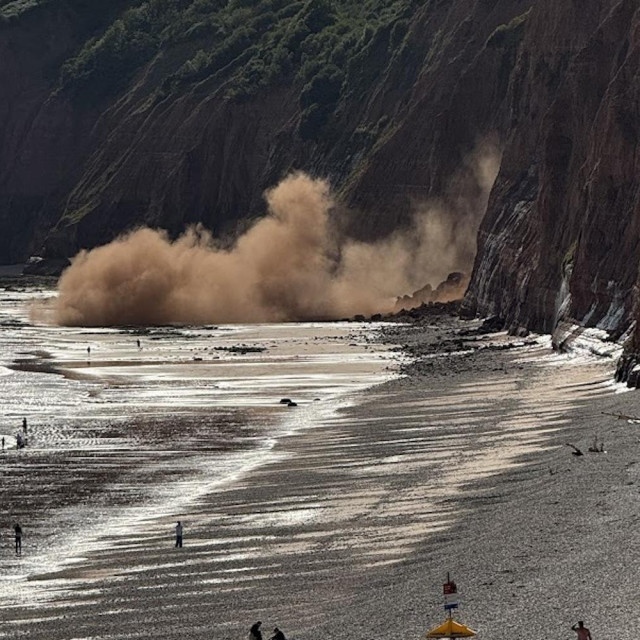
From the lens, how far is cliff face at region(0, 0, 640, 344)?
262 feet

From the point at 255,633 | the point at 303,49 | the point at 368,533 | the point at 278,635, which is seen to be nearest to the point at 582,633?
the point at 278,635

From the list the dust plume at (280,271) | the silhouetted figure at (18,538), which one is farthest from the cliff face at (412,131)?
the silhouetted figure at (18,538)

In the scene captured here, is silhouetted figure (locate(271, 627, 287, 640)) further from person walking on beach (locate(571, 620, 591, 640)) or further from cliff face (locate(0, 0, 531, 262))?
cliff face (locate(0, 0, 531, 262))

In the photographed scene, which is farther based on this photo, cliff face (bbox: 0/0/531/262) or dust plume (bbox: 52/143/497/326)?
cliff face (bbox: 0/0/531/262)

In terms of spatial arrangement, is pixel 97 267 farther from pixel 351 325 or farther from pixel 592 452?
pixel 592 452

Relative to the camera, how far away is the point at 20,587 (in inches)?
1261

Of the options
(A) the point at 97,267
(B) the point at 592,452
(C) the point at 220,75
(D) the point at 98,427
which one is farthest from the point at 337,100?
(B) the point at 592,452

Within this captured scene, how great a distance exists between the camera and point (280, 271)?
12262cm

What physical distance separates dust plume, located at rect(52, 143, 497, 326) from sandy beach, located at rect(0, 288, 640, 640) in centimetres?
6175

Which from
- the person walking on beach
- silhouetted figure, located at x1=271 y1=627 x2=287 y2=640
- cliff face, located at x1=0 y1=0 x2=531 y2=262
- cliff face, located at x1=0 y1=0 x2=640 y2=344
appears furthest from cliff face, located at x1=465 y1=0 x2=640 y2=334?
the person walking on beach

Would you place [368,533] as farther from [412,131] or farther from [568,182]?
[412,131]

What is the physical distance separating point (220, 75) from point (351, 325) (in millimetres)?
80552

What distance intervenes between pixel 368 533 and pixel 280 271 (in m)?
88.9

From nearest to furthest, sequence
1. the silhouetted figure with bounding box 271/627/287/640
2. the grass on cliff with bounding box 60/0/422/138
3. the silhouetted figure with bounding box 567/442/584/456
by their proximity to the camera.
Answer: the silhouetted figure with bounding box 271/627/287/640, the silhouetted figure with bounding box 567/442/584/456, the grass on cliff with bounding box 60/0/422/138
